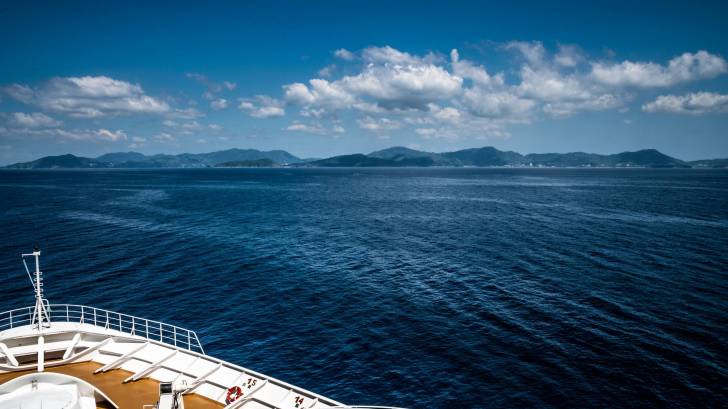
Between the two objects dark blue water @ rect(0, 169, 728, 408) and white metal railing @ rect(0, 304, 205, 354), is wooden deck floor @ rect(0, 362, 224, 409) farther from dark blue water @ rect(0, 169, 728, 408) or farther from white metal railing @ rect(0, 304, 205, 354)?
dark blue water @ rect(0, 169, 728, 408)

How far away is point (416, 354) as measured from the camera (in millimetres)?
40875

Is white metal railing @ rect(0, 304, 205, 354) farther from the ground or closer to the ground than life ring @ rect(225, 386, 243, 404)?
closer to the ground

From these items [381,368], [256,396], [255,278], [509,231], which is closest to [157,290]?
[255,278]

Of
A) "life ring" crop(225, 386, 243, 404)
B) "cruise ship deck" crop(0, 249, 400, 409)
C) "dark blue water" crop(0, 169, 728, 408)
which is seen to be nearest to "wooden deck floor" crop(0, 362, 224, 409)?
"cruise ship deck" crop(0, 249, 400, 409)

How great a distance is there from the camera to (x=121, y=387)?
24.3 m

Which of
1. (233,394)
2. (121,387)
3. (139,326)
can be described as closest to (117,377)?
(121,387)

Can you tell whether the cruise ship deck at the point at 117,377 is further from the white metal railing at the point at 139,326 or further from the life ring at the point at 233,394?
the white metal railing at the point at 139,326

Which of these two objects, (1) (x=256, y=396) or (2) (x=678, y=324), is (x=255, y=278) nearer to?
(1) (x=256, y=396)

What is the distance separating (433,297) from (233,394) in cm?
3623

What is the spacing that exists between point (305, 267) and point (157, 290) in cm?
2294

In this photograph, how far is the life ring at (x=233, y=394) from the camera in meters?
23.0

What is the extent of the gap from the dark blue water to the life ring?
12.8 m

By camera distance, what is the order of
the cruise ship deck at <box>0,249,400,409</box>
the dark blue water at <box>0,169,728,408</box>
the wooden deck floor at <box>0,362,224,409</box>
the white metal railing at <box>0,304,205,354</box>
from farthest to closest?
1. the white metal railing at <box>0,304,205,354</box>
2. the dark blue water at <box>0,169,728,408</box>
3. the wooden deck floor at <box>0,362,224,409</box>
4. the cruise ship deck at <box>0,249,400,409</box>

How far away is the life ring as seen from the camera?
23.0 m
